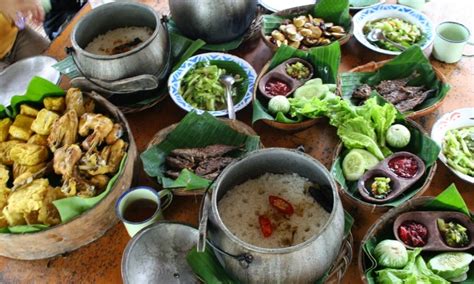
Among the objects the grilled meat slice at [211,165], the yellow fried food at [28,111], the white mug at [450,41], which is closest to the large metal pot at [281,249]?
the grilled meat slice at [211,165]

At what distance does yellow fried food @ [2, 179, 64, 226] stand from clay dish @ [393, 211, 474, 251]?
50.1 inches

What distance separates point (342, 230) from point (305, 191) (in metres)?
0.20

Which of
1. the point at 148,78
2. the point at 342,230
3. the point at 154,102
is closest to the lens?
the point at 342,230

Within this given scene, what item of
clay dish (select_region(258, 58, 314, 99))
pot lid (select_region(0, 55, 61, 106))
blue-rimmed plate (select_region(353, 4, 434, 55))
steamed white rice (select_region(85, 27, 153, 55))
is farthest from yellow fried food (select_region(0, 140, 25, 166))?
blue-rimmed plate (select_region(353, 4, 434, 55))

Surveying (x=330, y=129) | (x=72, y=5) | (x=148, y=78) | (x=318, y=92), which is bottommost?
(x=72, y=5)

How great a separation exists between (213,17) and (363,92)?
860mm

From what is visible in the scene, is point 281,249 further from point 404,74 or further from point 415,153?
point 404,74

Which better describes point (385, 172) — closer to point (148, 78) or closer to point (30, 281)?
point (148, 78)

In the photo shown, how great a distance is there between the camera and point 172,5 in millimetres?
2285

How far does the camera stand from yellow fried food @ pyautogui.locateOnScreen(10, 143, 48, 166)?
1.71 metres

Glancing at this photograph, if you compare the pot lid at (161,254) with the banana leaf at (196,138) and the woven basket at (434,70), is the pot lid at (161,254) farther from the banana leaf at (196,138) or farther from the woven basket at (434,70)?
the woven basket at (434,70)

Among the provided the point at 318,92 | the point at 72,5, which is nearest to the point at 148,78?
the point at 318,92

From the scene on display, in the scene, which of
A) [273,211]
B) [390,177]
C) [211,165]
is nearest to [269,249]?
[273,211]

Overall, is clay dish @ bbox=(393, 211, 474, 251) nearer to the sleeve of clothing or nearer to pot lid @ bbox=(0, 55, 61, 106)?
pot lid @ bbox=(0, 55, 61, 106)
